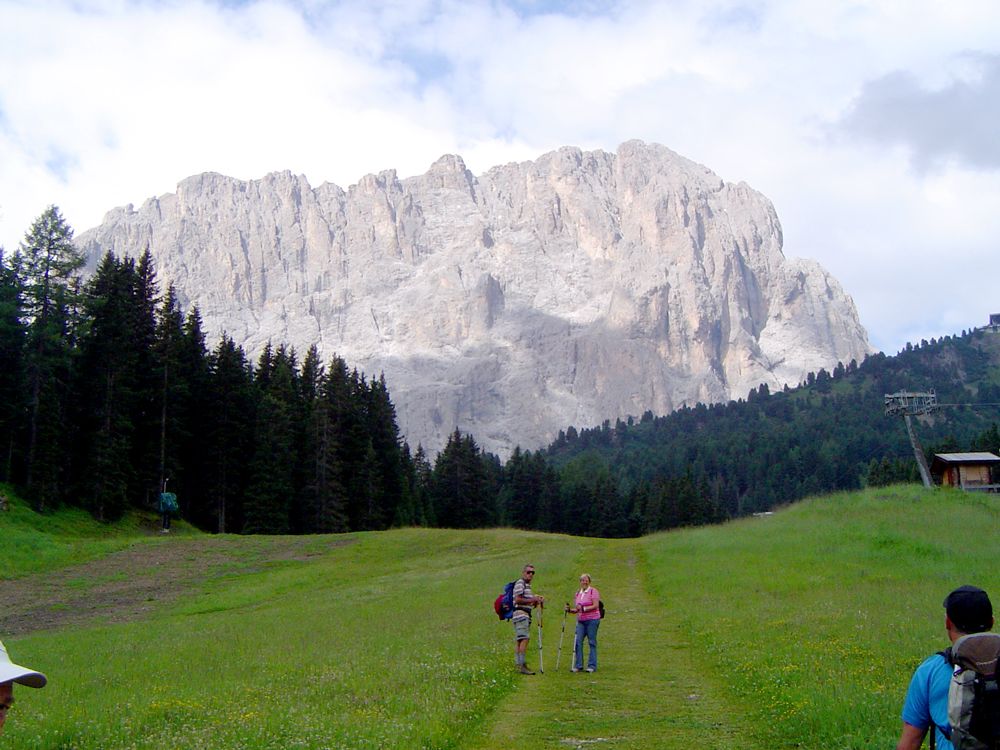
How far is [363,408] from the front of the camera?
93.1 meters

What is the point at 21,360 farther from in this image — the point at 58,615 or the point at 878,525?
the point at 878,525

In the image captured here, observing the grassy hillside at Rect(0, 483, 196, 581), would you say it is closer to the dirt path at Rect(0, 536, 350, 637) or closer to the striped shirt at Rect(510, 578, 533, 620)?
the dirt path at Rect(0, 536, 350, 637)

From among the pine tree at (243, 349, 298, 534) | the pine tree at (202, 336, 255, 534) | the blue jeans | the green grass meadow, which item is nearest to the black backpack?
the green grass meadow

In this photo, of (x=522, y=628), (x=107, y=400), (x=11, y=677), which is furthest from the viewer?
(x=107, y=400)

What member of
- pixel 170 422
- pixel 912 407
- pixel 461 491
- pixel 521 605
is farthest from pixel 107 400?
pixel 912 407

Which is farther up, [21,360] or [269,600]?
[21,360]

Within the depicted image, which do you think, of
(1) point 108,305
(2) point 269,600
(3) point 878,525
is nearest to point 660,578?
(3) point 878,525

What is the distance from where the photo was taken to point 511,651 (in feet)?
72.2

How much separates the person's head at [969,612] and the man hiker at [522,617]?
14309mm

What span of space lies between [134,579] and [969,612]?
43.1 m

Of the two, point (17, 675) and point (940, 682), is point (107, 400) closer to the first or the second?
point (17, 675)

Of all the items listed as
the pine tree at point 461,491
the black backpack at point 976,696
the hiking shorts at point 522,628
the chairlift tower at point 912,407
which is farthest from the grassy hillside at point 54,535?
the chairlift tower at point 912,407

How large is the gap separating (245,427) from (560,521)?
6880cm

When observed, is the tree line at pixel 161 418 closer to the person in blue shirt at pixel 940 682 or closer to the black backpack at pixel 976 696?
the person in blue shirt at pixel 940 682
